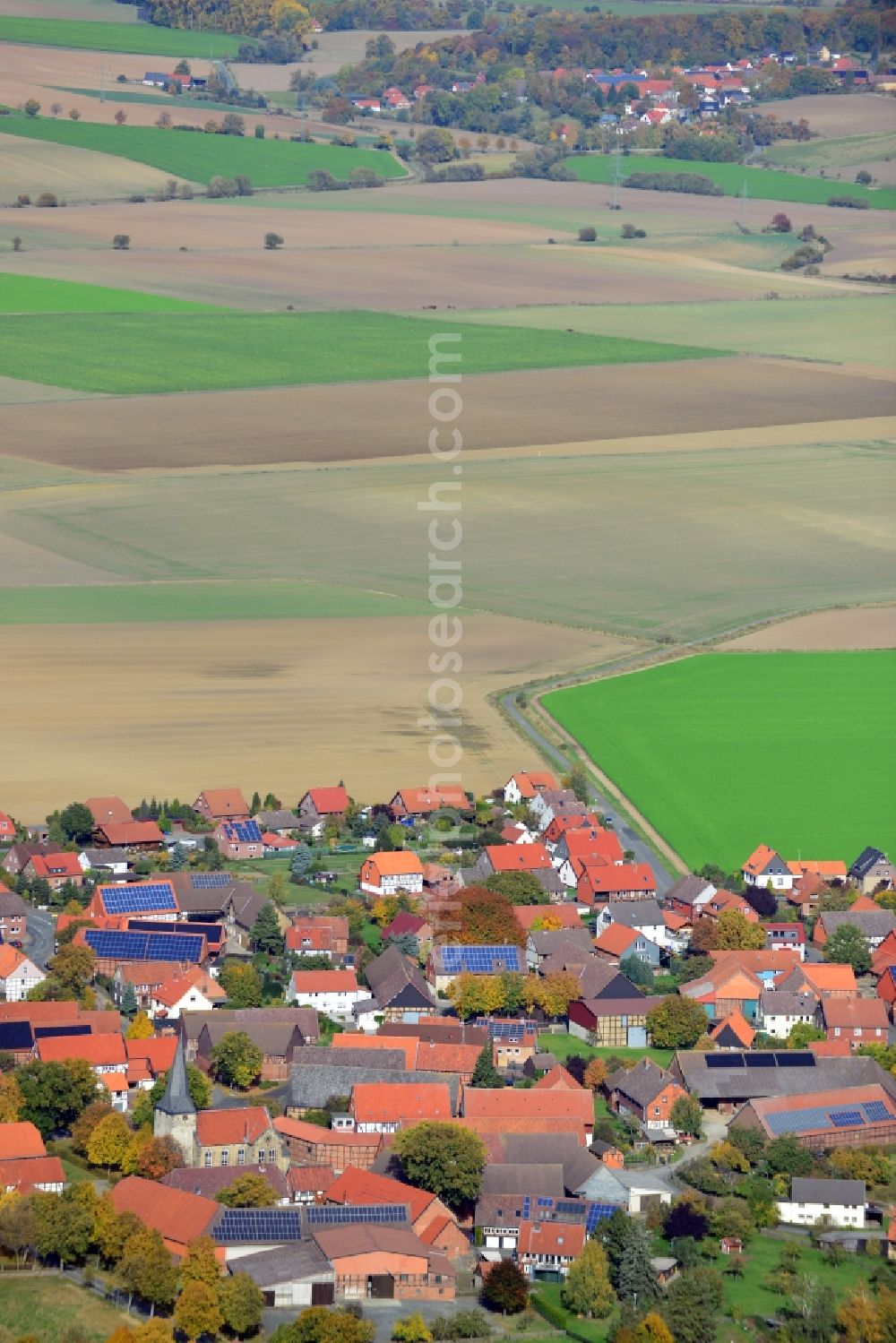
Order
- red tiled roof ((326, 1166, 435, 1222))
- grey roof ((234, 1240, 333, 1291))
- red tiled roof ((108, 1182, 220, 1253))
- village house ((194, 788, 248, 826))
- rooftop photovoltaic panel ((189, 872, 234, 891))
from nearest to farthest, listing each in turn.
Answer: grey roof ((234, 1240, 333, 1291)) → red tiled roof ((108, 1182, 220, 1253)) → red tiled roof ((326, 1166, 435, 1222)) → rooftop photovoltaic panel ((189, 872, 234, 891)) → village house ((194, 788, 248, 826))

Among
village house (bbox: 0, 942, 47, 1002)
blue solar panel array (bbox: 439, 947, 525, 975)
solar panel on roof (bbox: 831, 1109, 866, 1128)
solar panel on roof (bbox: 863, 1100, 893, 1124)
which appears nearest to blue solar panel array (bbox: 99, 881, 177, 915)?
village house (bbox: 0, 942, 47, 1002)

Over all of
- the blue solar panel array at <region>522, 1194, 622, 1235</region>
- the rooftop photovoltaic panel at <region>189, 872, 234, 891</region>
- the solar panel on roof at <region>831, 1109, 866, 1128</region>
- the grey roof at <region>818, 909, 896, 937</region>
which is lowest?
the grey roof at <region>818, 909, 896, 937</region>

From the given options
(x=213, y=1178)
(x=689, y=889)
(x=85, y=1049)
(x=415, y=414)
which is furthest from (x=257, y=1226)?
(x=415, y=414)

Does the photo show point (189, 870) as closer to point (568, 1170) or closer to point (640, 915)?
point (640, 915)

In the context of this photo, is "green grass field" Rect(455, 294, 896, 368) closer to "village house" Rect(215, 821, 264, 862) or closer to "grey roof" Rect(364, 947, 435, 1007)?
"village house" Rect(215, 821, 264, 862)

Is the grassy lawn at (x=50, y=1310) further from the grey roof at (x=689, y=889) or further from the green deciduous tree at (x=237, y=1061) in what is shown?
the grey roof at (x=689, y=889)

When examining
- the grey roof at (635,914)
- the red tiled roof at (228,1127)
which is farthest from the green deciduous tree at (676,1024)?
the red tiled roof at (228,1127)
